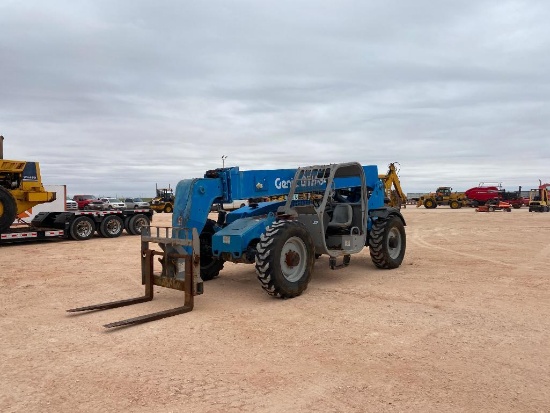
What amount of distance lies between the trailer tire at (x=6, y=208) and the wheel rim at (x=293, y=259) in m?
11.5

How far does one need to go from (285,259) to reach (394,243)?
396 centimetres

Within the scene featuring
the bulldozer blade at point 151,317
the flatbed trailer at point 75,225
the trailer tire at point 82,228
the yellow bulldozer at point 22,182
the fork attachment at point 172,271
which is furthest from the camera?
the trailer tire at point 82,228

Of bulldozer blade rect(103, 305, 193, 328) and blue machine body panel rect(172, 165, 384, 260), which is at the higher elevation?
blue machine body panel rect(172, 165, 384, 260)

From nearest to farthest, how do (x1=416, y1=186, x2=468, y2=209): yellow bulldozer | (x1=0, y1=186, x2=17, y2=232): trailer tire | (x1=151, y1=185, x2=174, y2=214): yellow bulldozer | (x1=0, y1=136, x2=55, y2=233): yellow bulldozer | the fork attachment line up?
the fork attachment < (x1=0, y1=186, x2=17, y2=232): trailer tire < (x1=0, y1=136, x2=55, y2=233): yellow bulldozer < (x1=151, y1=185, x2=174, y2=214): yellow bulldozer < (x1=416, y1=186, x2=468, y2=209): yellow bulldozer

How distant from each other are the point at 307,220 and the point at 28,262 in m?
8.36

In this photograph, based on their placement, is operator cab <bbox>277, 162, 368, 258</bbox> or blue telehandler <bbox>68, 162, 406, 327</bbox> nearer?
blue telehandler <bbox>68, 162, 406, 327</bbox>

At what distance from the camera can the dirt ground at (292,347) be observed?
3828 mm

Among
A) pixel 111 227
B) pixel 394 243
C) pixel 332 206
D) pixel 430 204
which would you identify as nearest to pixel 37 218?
pixel 111 227

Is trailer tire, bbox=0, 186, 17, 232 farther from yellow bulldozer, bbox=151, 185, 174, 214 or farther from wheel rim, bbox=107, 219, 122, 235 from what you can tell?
→ yellow bulldozer, bbox=151, 185, 174, 214

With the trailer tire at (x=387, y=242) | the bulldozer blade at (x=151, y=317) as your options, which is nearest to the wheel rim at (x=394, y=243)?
the trailer tire at (x=387, y=242)

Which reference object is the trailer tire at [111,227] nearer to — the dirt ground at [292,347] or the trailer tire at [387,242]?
the dirt ground at [292,347]

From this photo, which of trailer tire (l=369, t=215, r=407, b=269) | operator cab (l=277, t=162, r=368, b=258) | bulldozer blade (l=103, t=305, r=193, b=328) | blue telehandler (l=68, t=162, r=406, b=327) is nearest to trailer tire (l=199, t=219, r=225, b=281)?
blue telehandler (l=68, t=162, r=406, b=327)

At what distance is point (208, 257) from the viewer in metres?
8.84

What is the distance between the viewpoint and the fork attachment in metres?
6.48
